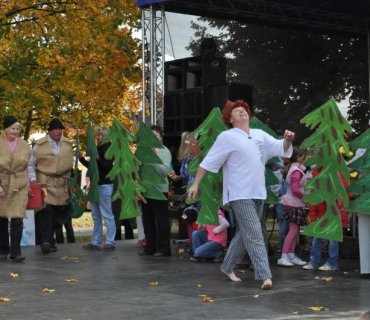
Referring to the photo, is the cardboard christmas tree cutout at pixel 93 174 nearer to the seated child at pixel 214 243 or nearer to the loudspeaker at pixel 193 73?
the seated child at pixel 214 243

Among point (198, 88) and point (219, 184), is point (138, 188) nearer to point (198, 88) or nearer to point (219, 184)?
point (219, 184)

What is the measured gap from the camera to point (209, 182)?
11.6 m

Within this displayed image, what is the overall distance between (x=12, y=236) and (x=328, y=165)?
13.2ft

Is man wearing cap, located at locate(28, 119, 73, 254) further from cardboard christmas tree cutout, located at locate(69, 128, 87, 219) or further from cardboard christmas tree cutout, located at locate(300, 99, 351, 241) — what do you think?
cardboard christmas tree cutout, located at locate(300, 99, 351, 241)

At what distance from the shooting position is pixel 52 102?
2105cm

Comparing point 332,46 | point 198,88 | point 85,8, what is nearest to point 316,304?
point 198,88

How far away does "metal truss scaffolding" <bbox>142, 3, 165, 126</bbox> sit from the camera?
18.0 meters

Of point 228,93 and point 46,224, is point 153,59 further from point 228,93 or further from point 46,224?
point 46,224

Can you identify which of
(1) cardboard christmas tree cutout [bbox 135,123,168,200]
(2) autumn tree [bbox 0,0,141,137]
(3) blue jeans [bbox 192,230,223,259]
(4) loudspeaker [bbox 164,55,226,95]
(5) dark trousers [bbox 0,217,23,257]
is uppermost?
(2) autumn tree [bbox 0,0,141,137]

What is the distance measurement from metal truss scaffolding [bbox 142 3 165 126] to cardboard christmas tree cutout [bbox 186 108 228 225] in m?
6.11

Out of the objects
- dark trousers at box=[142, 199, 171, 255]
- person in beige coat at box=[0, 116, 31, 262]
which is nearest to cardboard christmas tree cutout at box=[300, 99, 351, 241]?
dark trousers at box=[142, 199, 171, 255]

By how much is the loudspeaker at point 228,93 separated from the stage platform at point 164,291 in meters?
4.97

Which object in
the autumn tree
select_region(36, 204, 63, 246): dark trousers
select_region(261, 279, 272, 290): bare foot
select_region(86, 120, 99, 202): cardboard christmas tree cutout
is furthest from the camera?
→ the autumn tree

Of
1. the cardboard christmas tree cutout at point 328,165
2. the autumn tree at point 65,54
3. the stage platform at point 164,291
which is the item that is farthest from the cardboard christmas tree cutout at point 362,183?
the autumn tree at point 65,54
